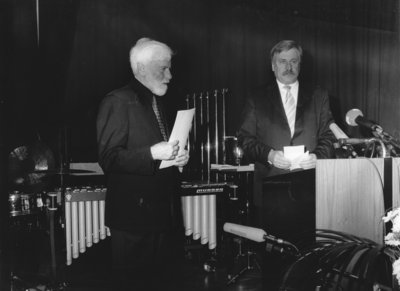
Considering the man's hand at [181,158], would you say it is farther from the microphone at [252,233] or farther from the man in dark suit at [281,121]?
the man in dark suit at [281,121]

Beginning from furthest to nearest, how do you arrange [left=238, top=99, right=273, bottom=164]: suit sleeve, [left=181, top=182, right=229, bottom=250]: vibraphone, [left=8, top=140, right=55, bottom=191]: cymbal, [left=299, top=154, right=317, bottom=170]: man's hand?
[left=181, top=182, right=229, bottom=250]: vibraphone, [left=8, top=140, right=55, bottom=191]: cymbal, [left=238, top=99, right=273, bottom=164]: suit sleeve, [left=299, top=154, right=317, bottom=170]: man's hand

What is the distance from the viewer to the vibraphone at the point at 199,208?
3406mm

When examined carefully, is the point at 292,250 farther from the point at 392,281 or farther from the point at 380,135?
the point at 380,135

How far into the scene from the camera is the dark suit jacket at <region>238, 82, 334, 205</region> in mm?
2928

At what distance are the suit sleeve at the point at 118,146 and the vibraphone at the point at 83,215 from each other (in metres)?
1.08

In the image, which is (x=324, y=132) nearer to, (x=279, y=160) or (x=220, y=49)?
(x=279, y=160)

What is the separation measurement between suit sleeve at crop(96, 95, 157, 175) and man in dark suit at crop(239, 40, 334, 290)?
92 cm

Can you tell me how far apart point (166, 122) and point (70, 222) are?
4.25 ft

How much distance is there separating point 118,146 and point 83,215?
3.97 ft

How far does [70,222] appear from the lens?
3.17m

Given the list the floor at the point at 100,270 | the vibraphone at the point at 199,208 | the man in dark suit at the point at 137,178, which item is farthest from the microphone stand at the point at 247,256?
the man in dark suit at the point at 137,178

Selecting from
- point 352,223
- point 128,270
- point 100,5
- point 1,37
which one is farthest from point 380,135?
point 100,5

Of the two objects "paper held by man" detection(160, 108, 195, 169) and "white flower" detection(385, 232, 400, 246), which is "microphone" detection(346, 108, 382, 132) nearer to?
"white flower" detection(385, 232, 400, 246)

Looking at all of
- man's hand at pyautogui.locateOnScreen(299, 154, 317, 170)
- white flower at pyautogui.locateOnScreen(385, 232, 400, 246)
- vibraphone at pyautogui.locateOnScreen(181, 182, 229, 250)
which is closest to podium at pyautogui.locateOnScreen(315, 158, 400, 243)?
white flower at pyautogui.locateOnScreen(385, 232, 400, 246)
